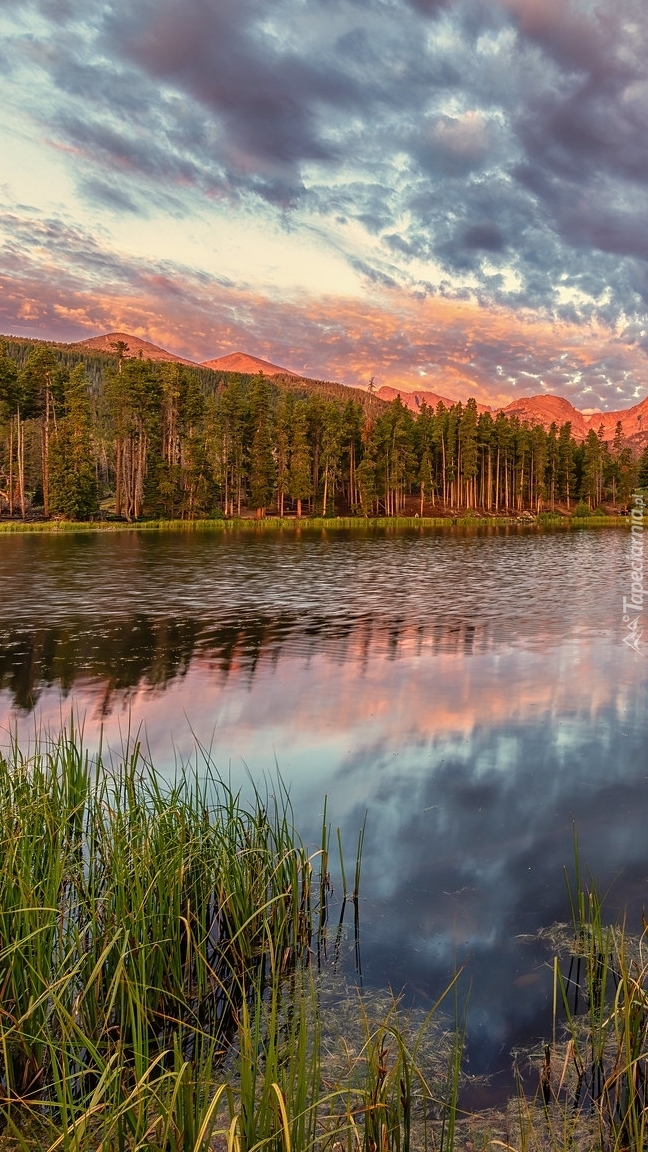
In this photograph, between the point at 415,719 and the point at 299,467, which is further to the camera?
the point at 299,467

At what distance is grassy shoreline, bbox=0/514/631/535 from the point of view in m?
73.7

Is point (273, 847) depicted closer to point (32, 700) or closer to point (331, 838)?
point (331, 838)

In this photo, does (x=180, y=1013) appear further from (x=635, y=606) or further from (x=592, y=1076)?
(x=635, y=606)

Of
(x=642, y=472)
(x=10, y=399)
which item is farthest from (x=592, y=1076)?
(x=642, y=472)

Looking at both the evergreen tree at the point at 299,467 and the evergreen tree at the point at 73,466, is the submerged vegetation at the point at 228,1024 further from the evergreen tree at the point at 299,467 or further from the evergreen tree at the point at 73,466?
A: the evergreen tree at the point at 299,467

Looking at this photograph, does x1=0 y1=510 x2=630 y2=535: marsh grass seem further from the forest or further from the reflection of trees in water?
the reflection of trees in water

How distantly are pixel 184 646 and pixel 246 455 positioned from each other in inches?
3396

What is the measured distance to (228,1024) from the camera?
16.7ft

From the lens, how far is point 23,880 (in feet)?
15.5

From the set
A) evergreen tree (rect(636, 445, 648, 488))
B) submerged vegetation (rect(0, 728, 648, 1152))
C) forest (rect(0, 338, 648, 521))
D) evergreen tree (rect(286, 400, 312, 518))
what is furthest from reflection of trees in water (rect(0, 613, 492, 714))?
evergreen tree (rect(636, 445, 648, 488))

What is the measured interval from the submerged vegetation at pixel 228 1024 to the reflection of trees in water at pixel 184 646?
8.50m

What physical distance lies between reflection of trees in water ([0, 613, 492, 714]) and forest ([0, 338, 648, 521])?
193 ft

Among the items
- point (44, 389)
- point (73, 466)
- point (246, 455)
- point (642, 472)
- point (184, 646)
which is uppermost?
point (44, 389)

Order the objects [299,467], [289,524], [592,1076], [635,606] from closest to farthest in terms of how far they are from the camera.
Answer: [592,1076], [635,606], [289,524], [299,467]
